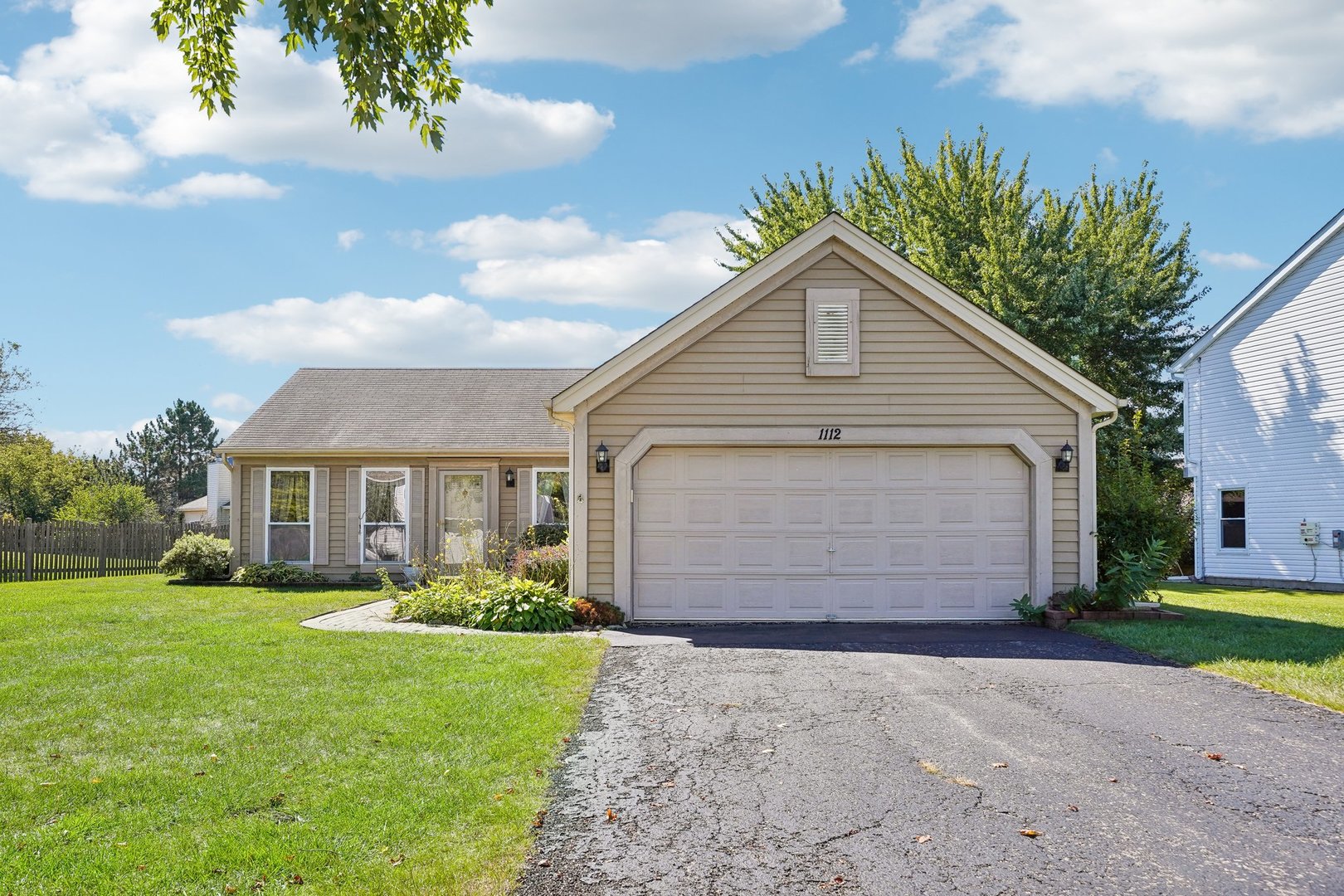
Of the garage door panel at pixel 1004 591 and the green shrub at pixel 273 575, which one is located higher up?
the garage door panel at pixel 1004 591

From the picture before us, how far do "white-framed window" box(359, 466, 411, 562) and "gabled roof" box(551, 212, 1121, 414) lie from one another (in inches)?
320

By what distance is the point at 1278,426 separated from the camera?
65.5 feet

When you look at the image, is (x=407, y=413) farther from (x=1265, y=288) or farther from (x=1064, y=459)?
(x=1265, y=288)

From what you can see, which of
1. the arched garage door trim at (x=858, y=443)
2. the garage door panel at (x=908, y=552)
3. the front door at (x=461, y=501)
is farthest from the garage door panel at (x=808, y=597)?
the front door at (x=461, y=501)

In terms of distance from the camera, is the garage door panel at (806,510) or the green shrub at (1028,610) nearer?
the green shrub at (1028,610)

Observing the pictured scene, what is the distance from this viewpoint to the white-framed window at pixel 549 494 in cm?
1916

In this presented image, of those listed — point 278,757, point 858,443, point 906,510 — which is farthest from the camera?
point 906,510

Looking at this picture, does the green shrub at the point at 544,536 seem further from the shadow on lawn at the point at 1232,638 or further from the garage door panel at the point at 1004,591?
the shadow on lawn at the point at 1232,638

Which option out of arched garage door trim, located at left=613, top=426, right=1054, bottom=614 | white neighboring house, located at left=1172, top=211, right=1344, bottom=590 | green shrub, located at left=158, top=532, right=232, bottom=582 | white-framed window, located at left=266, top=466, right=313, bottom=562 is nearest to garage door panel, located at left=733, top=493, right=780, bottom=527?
arched garage door trim, located at left=613, top=426, right=1054, bottom=614

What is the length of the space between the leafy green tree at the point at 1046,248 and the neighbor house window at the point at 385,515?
12.3 meters

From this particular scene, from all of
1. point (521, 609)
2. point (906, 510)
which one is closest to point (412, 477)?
point (521, 609)

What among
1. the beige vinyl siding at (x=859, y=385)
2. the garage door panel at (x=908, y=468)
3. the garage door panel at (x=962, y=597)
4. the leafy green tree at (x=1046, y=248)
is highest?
the leafy green tree at (x=1046, y=248)

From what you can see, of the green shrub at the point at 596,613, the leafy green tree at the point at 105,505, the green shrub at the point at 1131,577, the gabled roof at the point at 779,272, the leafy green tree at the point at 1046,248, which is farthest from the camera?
the leafy green tree at the point at 105,505

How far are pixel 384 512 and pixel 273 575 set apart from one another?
2.40 m
